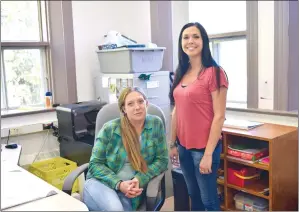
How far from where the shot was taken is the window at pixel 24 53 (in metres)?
2.80

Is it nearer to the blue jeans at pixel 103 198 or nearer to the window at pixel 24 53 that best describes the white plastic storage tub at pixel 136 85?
the window at pixel 24 53

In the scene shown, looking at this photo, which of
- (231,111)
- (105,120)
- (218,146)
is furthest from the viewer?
(231,111)

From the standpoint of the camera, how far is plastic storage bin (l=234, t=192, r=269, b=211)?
2.25 m

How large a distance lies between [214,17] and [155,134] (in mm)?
1906

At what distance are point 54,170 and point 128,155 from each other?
956 mm

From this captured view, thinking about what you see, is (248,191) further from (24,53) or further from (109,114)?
(24,53)

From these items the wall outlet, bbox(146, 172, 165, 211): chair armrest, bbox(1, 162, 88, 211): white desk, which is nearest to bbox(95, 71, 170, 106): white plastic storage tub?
the wall outlet

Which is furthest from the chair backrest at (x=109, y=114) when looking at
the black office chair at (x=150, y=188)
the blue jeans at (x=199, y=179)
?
the blue jeans at (x=199, y=179)

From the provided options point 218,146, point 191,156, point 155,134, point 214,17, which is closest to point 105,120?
A: point 155,134

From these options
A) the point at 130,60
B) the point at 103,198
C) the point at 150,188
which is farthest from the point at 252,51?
the point at 103,198

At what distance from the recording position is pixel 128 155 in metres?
1.80

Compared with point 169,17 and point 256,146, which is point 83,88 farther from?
point 256,146

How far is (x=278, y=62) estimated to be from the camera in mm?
2621

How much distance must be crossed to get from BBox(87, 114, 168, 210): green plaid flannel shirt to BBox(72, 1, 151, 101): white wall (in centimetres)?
131
